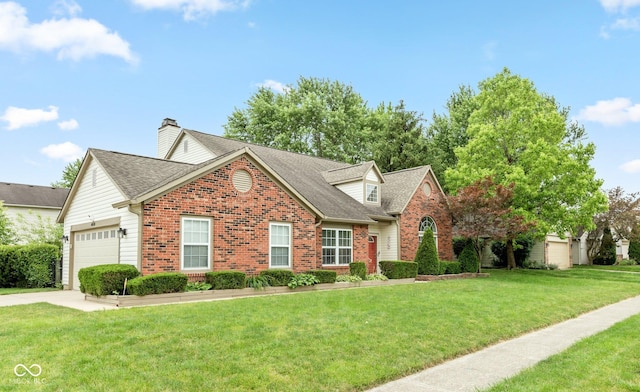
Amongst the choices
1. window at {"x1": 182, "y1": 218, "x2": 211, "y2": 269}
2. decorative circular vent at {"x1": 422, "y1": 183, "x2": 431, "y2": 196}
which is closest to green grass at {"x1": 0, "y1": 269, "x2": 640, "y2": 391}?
window at {"x1": 182, "y1": 218, "x2": 211, "y2": 269}

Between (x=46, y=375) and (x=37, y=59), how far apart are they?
1762 centimetres

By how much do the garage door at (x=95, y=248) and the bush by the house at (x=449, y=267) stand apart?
50.2 feet

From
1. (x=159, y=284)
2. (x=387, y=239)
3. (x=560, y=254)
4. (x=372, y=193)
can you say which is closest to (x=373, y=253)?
(x=387, y=239)

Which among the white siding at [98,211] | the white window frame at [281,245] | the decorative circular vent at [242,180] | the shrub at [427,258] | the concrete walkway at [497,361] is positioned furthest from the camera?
the shrub at [427,258]

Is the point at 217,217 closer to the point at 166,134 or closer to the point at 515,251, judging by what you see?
the point at 166,134

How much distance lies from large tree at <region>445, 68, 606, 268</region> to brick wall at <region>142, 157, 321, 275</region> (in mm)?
12890

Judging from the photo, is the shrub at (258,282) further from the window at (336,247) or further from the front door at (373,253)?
the front door at (373,253)

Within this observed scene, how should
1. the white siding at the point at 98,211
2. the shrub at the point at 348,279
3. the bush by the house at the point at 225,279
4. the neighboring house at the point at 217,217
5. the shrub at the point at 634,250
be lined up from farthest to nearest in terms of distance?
the shrub at the point at 634,250 → the shrub at the point at 348,279 → the bush by the house at the point at 225,279 → the neighboring house at the point at 217,217 → the white siding at the point at 98,211

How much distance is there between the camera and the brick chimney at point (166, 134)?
2556cm

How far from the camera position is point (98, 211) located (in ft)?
53.7

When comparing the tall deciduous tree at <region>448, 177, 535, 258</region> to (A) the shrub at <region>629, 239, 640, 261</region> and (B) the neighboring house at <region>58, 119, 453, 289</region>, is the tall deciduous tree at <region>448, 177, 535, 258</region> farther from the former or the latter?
(A) the shrub at <region>629, 239, 640, 261</region>

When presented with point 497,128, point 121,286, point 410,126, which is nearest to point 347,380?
point 121,286

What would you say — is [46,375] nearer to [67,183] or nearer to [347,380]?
[347,380]

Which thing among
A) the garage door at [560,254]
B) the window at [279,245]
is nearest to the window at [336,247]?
the window at [279,245]
